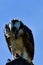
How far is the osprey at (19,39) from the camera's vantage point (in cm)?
295

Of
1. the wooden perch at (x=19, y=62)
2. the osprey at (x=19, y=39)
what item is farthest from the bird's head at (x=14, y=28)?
the wooden perch at (x=19, y=62)

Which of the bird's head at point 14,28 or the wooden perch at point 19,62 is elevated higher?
the bird's head at point 14,28

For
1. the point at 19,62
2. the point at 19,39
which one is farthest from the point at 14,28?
the point at 19,62

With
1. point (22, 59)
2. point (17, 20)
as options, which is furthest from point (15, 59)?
point (17, 20)

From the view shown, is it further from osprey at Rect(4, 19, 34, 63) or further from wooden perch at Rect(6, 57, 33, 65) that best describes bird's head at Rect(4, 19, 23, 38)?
wooden perch at Rect(6, 57, 33, 65)

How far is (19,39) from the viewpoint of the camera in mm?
2980

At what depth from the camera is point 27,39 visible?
9.76ft

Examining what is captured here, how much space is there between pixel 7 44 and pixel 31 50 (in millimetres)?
159

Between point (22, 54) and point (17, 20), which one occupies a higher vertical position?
point (17, 20)

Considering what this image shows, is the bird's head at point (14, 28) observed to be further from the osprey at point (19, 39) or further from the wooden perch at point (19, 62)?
the wooden perch at point (19, 62)

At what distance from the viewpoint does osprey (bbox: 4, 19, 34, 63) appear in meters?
2.95

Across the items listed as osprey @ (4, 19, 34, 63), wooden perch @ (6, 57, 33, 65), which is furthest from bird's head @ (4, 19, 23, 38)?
wooden perch @ (6, 57, 33, 65)

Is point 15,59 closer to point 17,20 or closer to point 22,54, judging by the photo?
point 22,54

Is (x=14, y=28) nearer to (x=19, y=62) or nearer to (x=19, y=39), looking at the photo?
(x=19, y=39)
